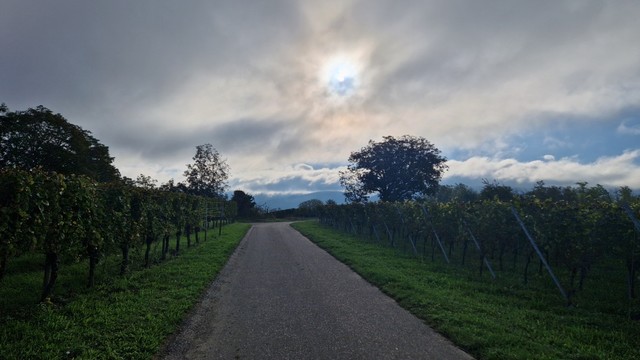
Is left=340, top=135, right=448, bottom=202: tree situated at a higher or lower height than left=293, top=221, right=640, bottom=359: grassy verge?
higher

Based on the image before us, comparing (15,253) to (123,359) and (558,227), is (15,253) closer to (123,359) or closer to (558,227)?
(123,359)

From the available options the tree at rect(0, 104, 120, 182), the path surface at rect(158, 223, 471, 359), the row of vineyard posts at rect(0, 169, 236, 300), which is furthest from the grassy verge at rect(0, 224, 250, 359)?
the tree at rect(0, 104, 120, 182)

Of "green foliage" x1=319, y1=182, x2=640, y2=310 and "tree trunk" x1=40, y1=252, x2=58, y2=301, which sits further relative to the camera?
"green foliage" x1=319, y1=182, x2=640, y2=310

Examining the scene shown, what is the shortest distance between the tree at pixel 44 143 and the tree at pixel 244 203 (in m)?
44.5

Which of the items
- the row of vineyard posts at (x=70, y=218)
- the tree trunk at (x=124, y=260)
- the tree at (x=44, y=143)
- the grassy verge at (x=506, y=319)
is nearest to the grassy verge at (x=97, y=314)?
the tree trunk at (x=124, y=260)

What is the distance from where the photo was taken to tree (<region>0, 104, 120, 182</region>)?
108 ft

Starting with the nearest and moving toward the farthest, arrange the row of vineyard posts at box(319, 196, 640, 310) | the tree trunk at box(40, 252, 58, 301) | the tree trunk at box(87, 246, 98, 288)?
1. the tree trunk at box(40, 252, 58, 301)
2. the row of vineyard posts at box(319, 196, 640, 310)
3. the tree trunk at box(87, 246, 98, 288)

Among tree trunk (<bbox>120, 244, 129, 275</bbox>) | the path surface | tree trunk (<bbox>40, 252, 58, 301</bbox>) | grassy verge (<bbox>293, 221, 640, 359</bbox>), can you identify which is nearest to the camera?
the path surface

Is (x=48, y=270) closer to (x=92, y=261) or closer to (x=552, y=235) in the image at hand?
(x=92, y=261)

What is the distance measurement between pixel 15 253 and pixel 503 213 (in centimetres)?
1483

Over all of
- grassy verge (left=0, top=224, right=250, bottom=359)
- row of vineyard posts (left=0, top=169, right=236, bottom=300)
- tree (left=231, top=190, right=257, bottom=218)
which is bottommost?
grassy verge (left=0, top=224, right=250, bottom=359)

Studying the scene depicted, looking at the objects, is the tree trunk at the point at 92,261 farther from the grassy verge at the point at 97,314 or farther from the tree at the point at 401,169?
the tree at the point at 401,169

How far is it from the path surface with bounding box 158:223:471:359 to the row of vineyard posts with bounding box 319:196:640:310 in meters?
5.64

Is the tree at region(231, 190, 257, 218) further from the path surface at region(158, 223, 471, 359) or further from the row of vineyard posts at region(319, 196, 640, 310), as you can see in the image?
the path surface at region(158, 223, 471, 359)
